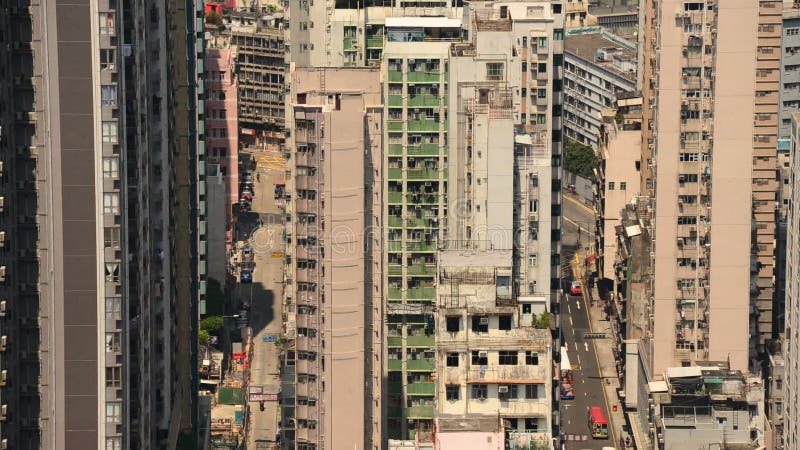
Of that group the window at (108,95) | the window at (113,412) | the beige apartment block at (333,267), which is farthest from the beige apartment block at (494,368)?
the window at (108,95)

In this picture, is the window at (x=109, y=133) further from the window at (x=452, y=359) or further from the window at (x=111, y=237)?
the window at (x=452, y=359)

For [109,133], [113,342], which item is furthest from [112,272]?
[109,133]

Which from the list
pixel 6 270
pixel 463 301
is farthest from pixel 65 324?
pixel 463 301

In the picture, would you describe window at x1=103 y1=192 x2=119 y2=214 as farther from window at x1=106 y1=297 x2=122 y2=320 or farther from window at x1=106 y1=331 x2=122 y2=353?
window at x1=106 y1=331 x2=122 y2=353

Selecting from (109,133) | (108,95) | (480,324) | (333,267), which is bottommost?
(480,324)

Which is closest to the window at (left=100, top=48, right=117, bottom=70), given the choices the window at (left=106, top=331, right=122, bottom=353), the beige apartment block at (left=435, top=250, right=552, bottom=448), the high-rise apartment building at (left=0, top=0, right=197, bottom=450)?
the high-rise apartment building at (left=0, top=0, right=197, bottom=450)

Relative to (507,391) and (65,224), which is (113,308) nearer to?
(65,224)

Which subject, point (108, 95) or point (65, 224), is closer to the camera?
point (108, 95)
